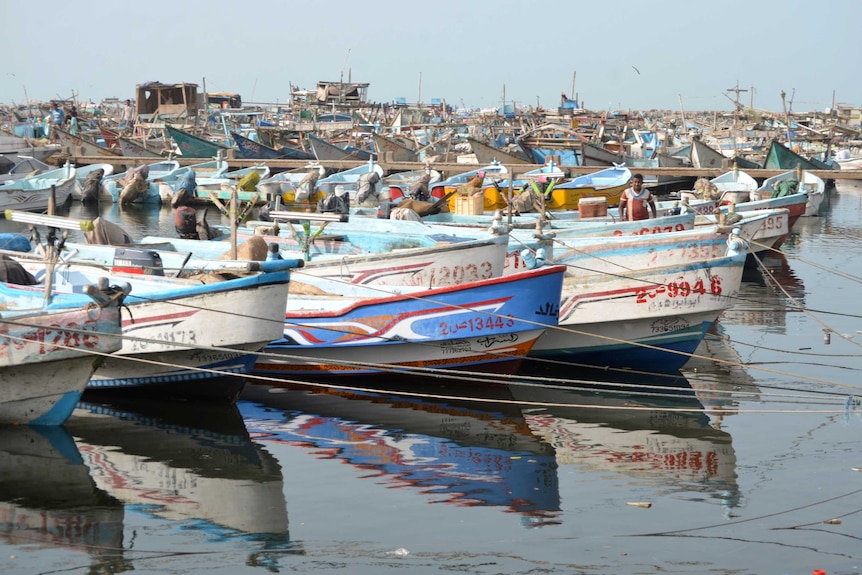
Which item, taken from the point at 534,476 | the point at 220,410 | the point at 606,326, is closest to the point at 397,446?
the point at 534,476

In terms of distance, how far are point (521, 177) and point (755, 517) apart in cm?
2182

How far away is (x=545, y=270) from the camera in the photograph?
466 inches

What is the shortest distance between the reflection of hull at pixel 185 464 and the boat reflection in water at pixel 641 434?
2.77 meters

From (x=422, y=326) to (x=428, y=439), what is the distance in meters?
2.01

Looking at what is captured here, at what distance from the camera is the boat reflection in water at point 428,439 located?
873 centimetres

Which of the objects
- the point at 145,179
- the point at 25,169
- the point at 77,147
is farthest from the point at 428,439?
the point at 77,147

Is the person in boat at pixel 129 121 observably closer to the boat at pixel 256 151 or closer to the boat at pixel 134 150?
the boat at pixel 134 150

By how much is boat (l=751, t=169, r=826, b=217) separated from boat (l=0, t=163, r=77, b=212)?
17.6m

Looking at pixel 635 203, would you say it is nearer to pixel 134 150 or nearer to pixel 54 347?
pixel 54 347

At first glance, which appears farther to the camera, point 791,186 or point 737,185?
point 737,185

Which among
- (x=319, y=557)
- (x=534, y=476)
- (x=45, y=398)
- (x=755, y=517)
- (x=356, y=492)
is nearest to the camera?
(x=319, y=557)

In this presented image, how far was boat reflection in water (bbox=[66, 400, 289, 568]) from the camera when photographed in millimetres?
7883

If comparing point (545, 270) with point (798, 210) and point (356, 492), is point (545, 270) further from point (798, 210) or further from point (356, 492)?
point (798, 210)

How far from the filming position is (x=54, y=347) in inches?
366
